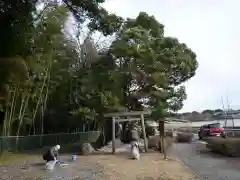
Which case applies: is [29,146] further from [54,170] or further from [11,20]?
[11,20]

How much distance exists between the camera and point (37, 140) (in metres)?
22.3

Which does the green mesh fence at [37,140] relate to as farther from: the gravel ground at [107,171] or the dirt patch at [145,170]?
the dirt patch at [145,170]

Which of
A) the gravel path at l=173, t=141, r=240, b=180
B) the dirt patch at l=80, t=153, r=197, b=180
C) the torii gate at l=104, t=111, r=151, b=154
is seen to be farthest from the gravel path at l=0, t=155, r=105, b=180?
the torii gate at l=104, t=111, r=151, b=154

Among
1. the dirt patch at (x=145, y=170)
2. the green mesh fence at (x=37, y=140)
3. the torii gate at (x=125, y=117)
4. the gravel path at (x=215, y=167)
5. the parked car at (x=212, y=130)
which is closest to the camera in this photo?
the dirt patch at (x=145, y=170)

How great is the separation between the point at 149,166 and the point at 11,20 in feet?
22.1

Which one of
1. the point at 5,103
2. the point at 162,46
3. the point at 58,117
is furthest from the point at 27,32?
the point at 58,117

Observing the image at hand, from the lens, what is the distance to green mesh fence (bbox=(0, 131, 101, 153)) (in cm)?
1885

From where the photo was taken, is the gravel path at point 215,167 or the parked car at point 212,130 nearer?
the gravel path at point 215,167

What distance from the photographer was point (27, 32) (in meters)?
10.9

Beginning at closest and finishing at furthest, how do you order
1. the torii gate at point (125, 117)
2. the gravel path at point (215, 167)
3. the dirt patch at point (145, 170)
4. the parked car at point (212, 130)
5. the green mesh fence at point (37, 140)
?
1. the dirt patch at point (145, 170)
2. the gravel path at point (215, 167)
3. the torii gate at point (125, 117)
4. the green mesh fence at point (37, 140)
5. the parked car at point (212, 130)

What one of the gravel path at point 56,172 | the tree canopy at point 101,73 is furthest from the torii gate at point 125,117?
the gravel path at point 56,172

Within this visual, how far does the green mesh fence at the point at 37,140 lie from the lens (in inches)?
742

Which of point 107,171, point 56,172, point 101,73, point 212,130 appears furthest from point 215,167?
point 212,130

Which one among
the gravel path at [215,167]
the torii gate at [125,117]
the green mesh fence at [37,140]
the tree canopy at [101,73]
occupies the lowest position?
the gravel path at [215,167]
